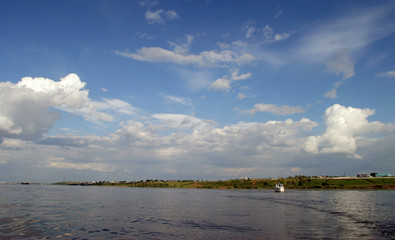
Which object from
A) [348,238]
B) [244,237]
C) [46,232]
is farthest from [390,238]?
[46,232]

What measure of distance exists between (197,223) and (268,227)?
1232 centimetres

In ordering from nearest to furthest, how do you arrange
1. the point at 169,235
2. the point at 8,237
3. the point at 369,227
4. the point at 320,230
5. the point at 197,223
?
the point at 8,237
the point at 169,235
the point at 320,230
the point at 369,227
the point at 197,223

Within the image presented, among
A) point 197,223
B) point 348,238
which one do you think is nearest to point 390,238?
point 348,238

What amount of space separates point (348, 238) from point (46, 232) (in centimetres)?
4166

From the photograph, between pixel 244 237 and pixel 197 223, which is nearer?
pixel 244 237

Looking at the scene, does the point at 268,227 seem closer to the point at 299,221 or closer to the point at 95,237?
the point at 299,221

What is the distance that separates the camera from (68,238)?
37.2 m

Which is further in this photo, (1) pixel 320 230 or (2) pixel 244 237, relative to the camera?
(1) pixel 320 230

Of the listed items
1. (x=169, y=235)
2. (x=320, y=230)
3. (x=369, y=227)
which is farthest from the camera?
A: (x=369, y=227)

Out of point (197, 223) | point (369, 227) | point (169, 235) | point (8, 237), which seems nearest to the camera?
point (8, 237)

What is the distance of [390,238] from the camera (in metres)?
38.2

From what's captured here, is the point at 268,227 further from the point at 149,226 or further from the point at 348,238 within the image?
the point at 149,226

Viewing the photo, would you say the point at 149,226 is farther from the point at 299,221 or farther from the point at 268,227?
the point at 299,221

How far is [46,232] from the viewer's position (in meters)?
41.1
